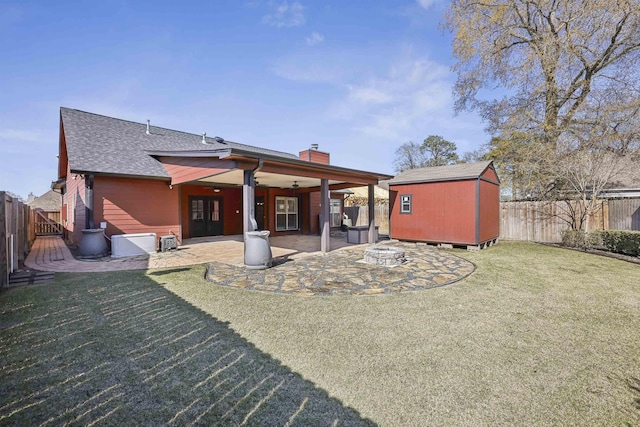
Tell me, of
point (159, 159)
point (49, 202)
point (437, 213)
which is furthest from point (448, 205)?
point (49, 202)

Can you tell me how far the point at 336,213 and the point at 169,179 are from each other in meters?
9.57

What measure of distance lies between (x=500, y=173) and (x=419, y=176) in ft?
31.0

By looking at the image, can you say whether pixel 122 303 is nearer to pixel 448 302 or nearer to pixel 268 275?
pixel 268 275

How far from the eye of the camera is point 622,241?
8.55 meters

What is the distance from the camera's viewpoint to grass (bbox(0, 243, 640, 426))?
2.03 metres

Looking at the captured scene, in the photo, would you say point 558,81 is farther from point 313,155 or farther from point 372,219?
point 313,155

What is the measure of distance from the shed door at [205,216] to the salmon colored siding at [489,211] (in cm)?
1099

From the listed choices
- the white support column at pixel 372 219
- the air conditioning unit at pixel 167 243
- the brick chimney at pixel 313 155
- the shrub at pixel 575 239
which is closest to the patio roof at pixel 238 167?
the white support column at pixel 372 219

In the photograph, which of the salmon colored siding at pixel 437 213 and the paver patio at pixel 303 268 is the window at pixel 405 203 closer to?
the salmon colored siding at pixel 437 213

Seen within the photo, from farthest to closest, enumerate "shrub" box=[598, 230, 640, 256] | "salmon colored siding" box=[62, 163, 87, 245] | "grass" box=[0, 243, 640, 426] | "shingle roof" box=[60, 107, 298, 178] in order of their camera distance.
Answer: "salmon colored siding" box=[62, 163, 87, 245] < "shingle roof" box=[60, 107, 298, 178] < "shrub" box=[598, 230, 640, 256] < "grass" box=[0, 243, 640, 426]

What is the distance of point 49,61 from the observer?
8.97 metres

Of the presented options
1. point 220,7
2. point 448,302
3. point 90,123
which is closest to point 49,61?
point 90,123

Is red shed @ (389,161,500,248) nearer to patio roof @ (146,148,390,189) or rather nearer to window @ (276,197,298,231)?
patio roof @ (146,148,390,189)

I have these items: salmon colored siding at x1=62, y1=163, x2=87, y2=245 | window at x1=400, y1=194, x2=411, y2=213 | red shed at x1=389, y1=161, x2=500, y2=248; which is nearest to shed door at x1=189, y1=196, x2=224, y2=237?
salmon colored siding at x1=62, y1=163, x2=87, y2=245
